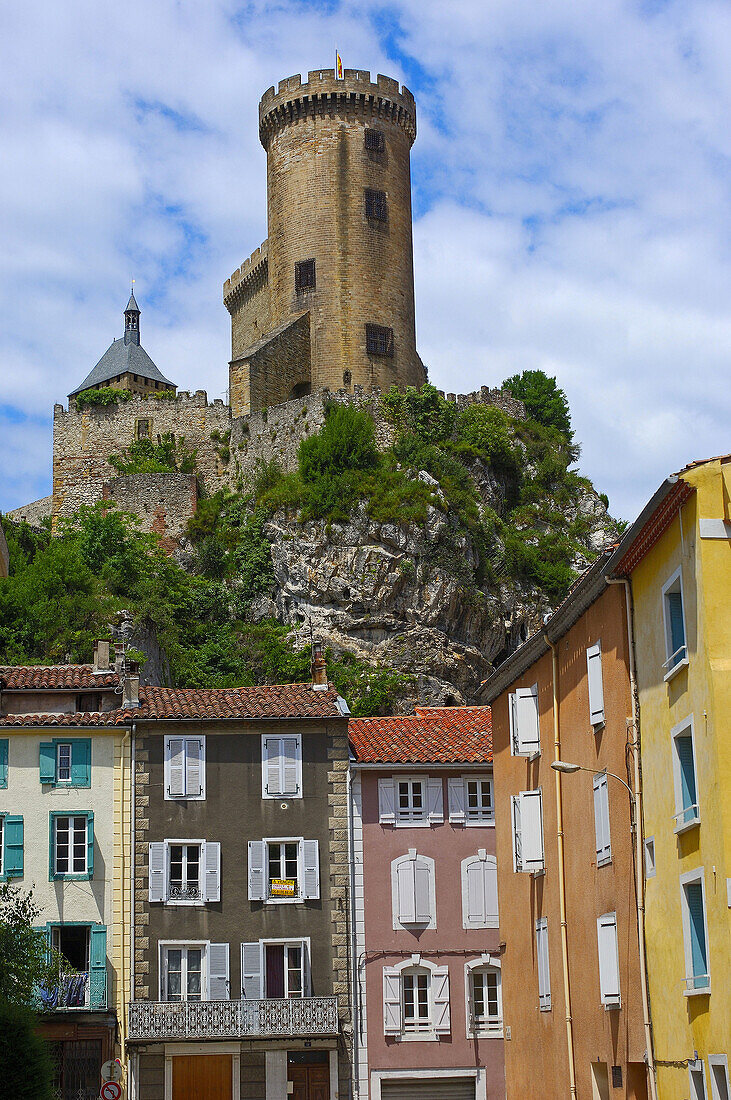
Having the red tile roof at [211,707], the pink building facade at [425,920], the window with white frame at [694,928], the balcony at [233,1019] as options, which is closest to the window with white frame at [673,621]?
the window with white frame at [694,928]

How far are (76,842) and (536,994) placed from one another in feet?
44.5

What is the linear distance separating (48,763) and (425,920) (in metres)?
9.97

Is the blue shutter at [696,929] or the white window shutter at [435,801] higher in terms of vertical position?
the white window shutter at [435,801]

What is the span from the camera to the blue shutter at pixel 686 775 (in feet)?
67.0

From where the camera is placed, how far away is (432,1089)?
36.7 m

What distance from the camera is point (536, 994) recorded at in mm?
28719

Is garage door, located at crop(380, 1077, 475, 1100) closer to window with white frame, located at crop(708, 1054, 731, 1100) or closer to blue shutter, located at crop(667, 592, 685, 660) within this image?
window with white frame, located at crop(708, 1054, 731, 1100)

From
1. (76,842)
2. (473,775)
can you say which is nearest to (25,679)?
(76,842)

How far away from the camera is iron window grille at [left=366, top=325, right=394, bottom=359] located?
7106 cm

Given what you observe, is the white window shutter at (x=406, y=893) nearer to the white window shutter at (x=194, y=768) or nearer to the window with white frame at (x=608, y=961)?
the white window shutter at (x=194, y=768)

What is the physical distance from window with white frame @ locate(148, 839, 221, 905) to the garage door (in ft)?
19.9

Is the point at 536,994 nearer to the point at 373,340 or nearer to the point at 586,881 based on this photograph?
the point at 586,881

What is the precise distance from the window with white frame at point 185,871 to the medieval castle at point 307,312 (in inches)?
1262

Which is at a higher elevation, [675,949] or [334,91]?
[334,91]
